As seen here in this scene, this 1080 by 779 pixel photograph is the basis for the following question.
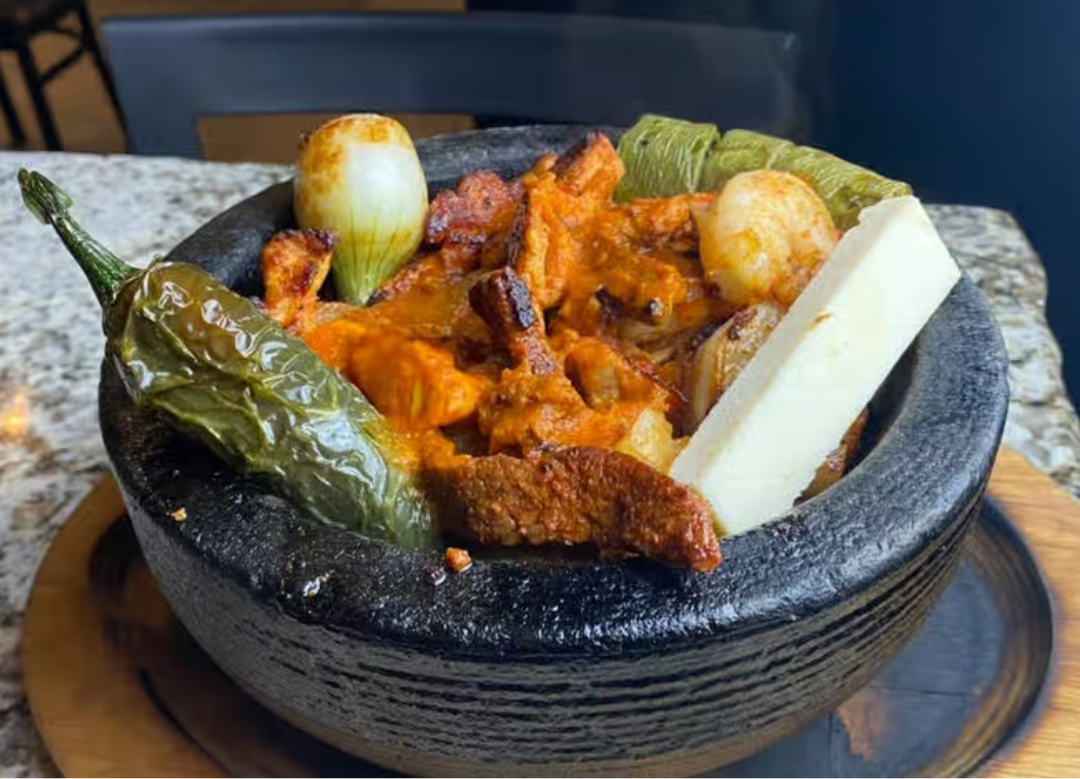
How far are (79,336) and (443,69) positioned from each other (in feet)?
3.15

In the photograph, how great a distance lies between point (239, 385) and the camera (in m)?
Result: 0.89

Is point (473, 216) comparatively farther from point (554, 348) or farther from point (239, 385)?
point (239, 385)

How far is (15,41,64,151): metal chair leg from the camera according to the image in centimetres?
368

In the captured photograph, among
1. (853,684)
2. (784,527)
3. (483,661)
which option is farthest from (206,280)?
(853,684)

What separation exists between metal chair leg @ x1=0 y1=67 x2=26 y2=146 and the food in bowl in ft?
11.6

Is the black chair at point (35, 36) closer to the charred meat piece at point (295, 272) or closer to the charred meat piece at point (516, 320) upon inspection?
the charred meat piece at point (295, 272)

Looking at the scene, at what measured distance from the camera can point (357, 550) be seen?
85cm

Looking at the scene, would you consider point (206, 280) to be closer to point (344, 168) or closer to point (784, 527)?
point (344, 168)

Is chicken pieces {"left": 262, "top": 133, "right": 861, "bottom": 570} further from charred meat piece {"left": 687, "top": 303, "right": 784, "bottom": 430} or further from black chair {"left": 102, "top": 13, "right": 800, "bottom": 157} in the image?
black chair {"left": 102, "top": 13, "right": 800, "bottom": 157}

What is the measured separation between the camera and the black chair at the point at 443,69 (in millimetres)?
2281

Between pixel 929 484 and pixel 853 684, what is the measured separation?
0.17 meters

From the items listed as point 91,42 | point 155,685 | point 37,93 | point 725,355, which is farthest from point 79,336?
point 91,42

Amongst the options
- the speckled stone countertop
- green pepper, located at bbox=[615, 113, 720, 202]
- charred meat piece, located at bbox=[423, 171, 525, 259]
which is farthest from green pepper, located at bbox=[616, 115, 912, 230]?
the speckled stone countertop

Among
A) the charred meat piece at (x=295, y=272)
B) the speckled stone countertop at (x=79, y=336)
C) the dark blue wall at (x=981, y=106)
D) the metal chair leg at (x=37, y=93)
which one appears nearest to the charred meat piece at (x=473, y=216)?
the charred meat piece at (x=295, y=272)
